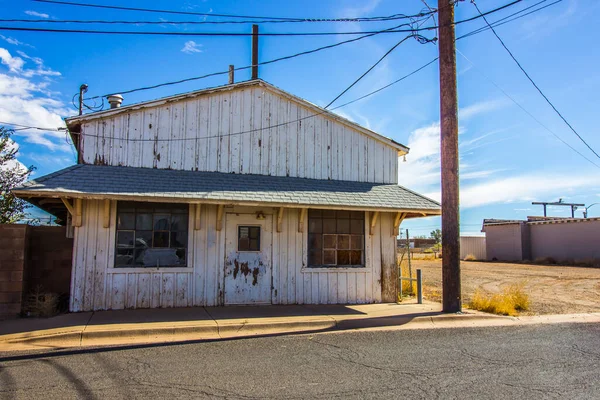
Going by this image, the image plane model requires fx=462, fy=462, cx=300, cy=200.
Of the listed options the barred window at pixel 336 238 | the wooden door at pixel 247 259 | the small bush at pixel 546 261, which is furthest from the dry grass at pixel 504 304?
the small bush at pixel 546 261

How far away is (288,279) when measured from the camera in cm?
1096

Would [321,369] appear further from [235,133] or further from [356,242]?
[235,133]

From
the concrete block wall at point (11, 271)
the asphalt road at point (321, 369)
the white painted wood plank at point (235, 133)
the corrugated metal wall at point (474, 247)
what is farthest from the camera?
the corrugated metal wall at point (474, 247)

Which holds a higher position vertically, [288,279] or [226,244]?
[226,244]

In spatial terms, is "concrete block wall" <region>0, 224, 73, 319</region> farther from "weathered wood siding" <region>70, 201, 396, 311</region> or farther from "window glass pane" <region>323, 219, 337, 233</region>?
"window glass pane" <region>323, 219, 337, 233</region>

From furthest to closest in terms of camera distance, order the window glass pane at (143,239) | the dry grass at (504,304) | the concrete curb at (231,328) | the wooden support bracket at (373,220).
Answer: the wooden support bracket at (373,220) < the dry grass at (504,304) < the window glass pane at (143,239) < the concrete curb at (231,328)

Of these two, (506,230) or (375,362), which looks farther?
(506,230)

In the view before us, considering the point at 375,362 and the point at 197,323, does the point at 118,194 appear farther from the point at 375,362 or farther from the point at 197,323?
the point at 375,362

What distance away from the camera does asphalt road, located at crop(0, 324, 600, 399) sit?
5086 mm

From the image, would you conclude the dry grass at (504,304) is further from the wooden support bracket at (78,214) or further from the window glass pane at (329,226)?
the wooden support bracket at (78,214)

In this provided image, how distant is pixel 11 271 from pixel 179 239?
126 inches

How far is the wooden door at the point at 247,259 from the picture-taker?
34.7ft

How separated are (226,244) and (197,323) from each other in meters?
2.57

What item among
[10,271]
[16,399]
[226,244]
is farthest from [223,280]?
[16,399]
